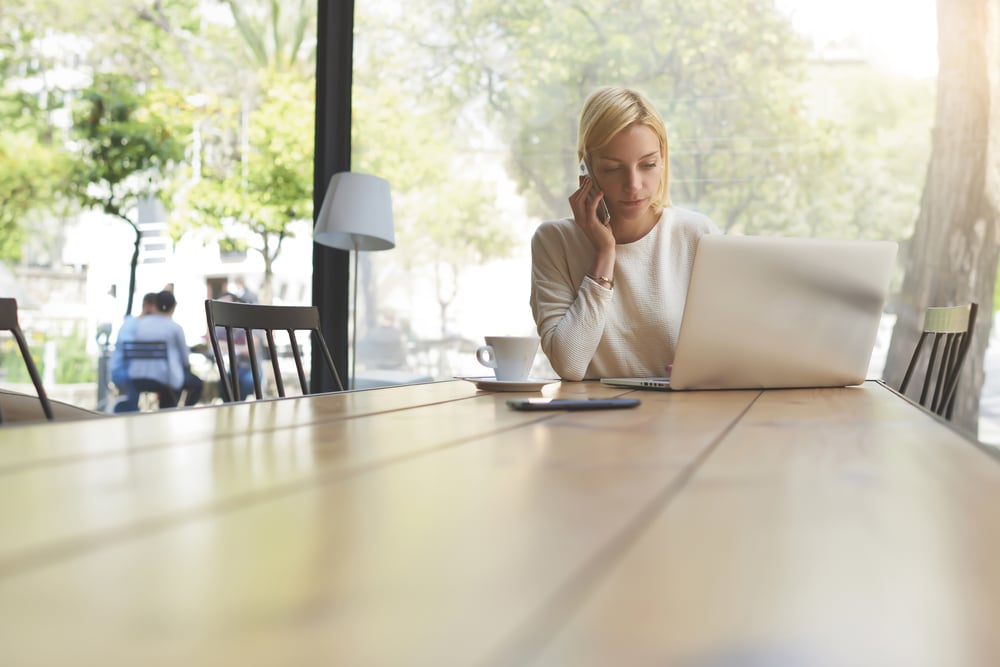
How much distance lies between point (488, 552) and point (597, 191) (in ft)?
5.67

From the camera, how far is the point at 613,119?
1990mm

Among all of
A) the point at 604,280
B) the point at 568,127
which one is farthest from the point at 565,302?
the point at 568,127

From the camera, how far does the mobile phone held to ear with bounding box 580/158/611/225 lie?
2014 mm

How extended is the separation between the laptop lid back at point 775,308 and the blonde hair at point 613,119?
2.46ft

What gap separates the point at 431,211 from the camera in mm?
3928

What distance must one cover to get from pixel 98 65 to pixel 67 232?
2.39 feet

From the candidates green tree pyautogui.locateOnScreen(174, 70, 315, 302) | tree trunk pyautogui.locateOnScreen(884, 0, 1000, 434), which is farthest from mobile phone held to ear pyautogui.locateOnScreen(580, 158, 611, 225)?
green tree pyautogui.locateOnScreen(174, 70, 315, 302)

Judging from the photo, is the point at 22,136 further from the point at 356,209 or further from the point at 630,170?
the point at 630,170

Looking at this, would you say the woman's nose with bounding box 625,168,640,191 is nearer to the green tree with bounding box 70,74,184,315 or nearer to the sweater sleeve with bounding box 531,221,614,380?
the sweater sleeve with bounding box 531,221,614,380

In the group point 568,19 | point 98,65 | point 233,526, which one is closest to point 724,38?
point 568,19

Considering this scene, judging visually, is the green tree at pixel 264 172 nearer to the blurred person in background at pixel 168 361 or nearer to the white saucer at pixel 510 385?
the blurred person in background at pixel 168 361

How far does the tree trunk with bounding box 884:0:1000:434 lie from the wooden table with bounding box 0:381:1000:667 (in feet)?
10.0

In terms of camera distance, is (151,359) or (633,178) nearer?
(633,178)

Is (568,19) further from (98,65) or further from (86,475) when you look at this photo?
(86,475)
